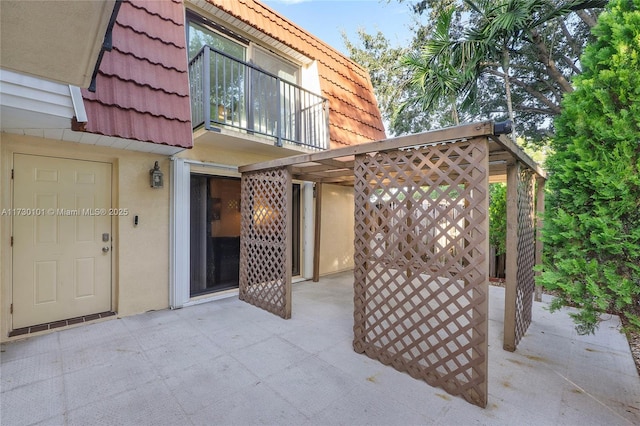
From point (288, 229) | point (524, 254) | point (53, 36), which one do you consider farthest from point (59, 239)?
point (524, 254)

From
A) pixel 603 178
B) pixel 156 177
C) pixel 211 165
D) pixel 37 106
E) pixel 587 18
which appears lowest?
pixel 603 178

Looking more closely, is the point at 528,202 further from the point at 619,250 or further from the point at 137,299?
the point at 137,299

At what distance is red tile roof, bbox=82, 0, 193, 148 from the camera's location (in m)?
3.52

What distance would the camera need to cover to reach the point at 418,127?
13.1 m

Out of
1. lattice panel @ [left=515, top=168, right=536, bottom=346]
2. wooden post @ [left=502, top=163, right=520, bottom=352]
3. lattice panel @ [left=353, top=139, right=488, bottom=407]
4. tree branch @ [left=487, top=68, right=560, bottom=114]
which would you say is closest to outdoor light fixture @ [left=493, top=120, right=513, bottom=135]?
lattice panel @ [left=353, top=139, right=488, bottom=407]

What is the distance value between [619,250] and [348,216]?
19.9 feet

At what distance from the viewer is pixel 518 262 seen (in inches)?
132

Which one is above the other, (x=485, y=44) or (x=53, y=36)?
(x=485, y=44)

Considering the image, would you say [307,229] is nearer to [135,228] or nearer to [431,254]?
[135,228]

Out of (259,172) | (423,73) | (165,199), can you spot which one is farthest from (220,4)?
(423,73)

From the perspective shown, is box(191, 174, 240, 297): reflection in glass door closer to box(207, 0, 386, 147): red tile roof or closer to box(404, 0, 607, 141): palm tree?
box(207, 0, 386, 147): red tile roof

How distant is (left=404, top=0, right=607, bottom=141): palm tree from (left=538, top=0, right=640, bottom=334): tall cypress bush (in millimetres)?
4559

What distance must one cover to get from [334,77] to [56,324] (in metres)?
6.89

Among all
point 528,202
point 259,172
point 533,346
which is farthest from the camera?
point 259,172
